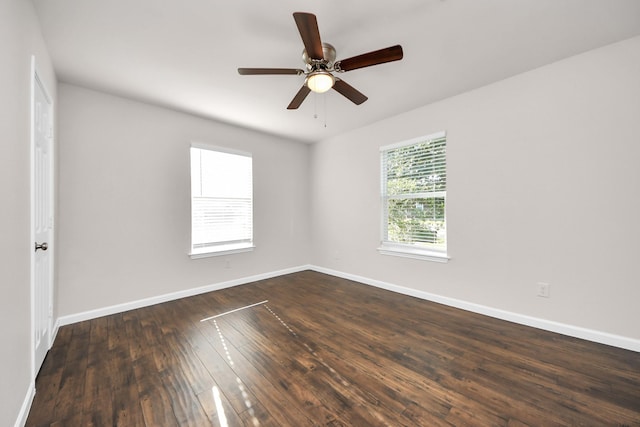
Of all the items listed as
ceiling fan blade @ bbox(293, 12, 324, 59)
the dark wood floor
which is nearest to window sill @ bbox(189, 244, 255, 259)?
the dark wood floor

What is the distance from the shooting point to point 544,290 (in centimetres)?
251

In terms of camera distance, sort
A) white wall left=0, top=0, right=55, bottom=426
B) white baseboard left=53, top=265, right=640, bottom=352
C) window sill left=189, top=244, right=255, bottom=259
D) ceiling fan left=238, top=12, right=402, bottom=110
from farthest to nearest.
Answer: window sill left=189, top=244, right=255, bottom=259 < white baseboard left=53, top=265, right=640, bottom=352 < ceiling fan left=238, top=12, right=402, bottom=110 < white wall left=0, top=0, right=55, bottom=426

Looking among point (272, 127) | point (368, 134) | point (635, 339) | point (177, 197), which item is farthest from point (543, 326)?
point (177, 197)

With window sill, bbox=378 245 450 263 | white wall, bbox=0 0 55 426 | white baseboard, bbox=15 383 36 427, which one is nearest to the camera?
white wall, bbox=0 0 55 426

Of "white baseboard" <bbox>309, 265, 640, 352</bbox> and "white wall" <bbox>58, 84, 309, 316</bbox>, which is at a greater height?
"white wall" <bbox>58, 84, 309, 316</bbox>

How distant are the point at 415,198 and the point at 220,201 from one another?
9.81 feet

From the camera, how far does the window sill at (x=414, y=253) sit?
3256 millimetres

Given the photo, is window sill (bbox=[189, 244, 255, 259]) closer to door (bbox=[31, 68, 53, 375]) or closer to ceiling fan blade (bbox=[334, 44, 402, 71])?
door (bbox=[31, 68, 53, 375])

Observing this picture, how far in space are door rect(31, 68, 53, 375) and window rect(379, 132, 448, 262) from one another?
145 inches

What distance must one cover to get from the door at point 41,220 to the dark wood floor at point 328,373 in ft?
0.97

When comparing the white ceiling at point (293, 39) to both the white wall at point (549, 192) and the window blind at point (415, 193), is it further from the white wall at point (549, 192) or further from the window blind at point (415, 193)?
the window blind at point (415, 193)

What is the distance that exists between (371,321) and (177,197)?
9.97ft

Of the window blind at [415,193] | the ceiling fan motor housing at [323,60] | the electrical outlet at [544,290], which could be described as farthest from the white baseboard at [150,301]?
the electrical outlet at [544,290]

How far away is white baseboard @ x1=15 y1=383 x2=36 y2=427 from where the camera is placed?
1.37 metres
